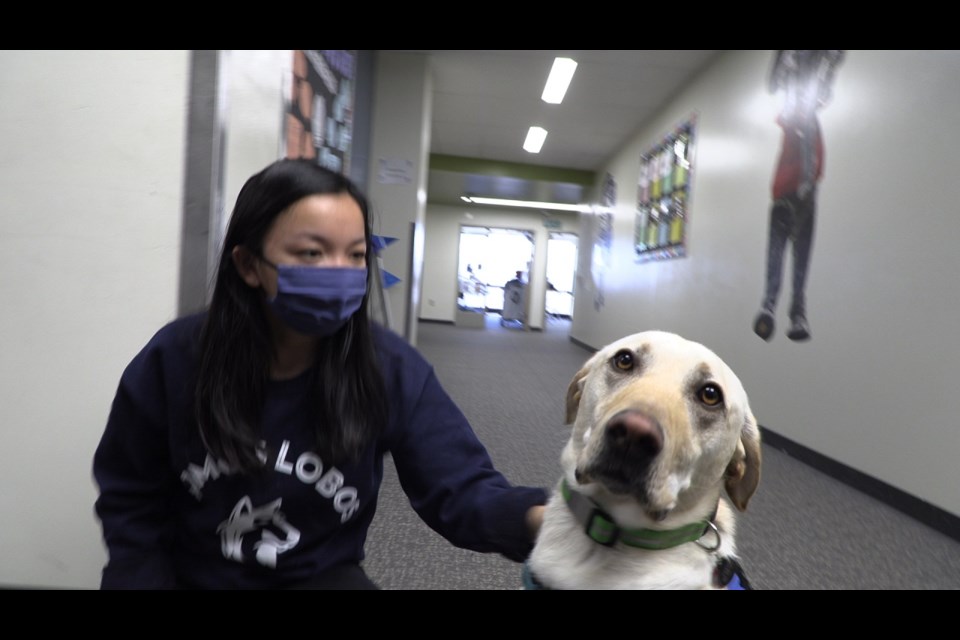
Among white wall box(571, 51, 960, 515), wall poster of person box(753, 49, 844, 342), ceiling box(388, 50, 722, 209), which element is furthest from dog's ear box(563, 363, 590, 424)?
ceiling box(388, 50, 722, 209)

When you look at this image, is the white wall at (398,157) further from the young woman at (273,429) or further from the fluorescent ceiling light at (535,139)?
the young woman at (273,429)

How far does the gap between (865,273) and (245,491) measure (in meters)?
3.31

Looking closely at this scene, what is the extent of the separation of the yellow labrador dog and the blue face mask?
46 cm

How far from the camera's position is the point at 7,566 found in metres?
1.39

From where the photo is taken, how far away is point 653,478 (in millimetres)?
834

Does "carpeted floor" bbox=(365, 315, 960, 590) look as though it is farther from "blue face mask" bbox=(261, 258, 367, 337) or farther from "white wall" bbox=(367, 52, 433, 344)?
"white wall" bbox=(367, 52, 433, 344)

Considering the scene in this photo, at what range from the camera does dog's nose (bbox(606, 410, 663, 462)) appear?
829mm

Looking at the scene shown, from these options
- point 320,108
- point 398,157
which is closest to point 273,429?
point 320,108

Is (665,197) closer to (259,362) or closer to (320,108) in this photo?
(320,108)

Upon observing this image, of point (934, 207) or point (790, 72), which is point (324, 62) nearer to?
point (934, 207)

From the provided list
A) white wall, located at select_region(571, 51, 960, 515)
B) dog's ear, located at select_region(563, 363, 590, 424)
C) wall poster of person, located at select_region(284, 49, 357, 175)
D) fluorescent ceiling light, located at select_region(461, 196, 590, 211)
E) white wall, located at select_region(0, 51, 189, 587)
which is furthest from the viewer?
fluorescent ceiling light, located at select_region(461, 196, 590, 211)

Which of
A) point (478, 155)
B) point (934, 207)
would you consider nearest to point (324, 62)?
point (934, 207)

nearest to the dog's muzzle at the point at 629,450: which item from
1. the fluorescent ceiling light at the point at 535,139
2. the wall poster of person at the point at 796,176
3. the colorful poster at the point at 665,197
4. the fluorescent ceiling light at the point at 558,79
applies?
the wall poster of person at the point at 796,176
